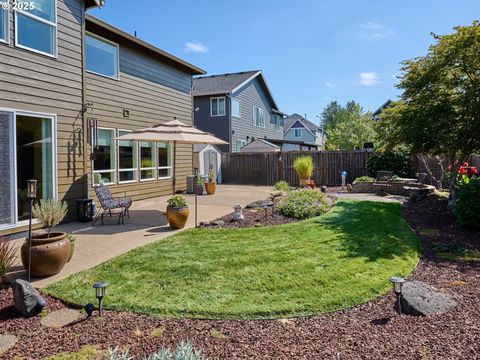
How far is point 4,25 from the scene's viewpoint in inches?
257

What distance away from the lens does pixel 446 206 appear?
8.59 metres

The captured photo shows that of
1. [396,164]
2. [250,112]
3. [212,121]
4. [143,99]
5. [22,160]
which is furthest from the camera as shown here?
[250,112]

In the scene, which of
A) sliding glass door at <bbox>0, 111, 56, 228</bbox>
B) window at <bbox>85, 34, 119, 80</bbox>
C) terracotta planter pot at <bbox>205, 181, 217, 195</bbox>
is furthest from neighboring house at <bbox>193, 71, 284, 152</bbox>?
sliding glass door at <bbox>0, 111, 56, 228</bbox>

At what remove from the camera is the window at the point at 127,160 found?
415 inches

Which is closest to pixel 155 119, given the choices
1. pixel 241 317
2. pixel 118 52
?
pixel 118 52

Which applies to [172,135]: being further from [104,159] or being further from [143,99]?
[143,99]

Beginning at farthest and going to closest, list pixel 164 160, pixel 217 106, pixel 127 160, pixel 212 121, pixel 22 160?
pixel 212 121 → pixel 217 106 → pixel 164 160 → pixel 127 160 → pixel 22 160

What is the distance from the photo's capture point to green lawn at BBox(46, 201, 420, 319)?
3.67 meters

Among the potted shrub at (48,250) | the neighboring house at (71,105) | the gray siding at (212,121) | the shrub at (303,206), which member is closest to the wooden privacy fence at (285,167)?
the gray siding at (212,121)

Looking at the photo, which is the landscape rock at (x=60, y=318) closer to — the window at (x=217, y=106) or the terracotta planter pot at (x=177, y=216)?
the terracotta planter pot at (x=177, y=216)

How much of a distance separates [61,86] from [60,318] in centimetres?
602

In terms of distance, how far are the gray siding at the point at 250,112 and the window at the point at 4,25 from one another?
15660 mm

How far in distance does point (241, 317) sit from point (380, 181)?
11.6 m

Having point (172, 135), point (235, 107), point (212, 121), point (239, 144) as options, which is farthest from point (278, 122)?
point (172, 135)
